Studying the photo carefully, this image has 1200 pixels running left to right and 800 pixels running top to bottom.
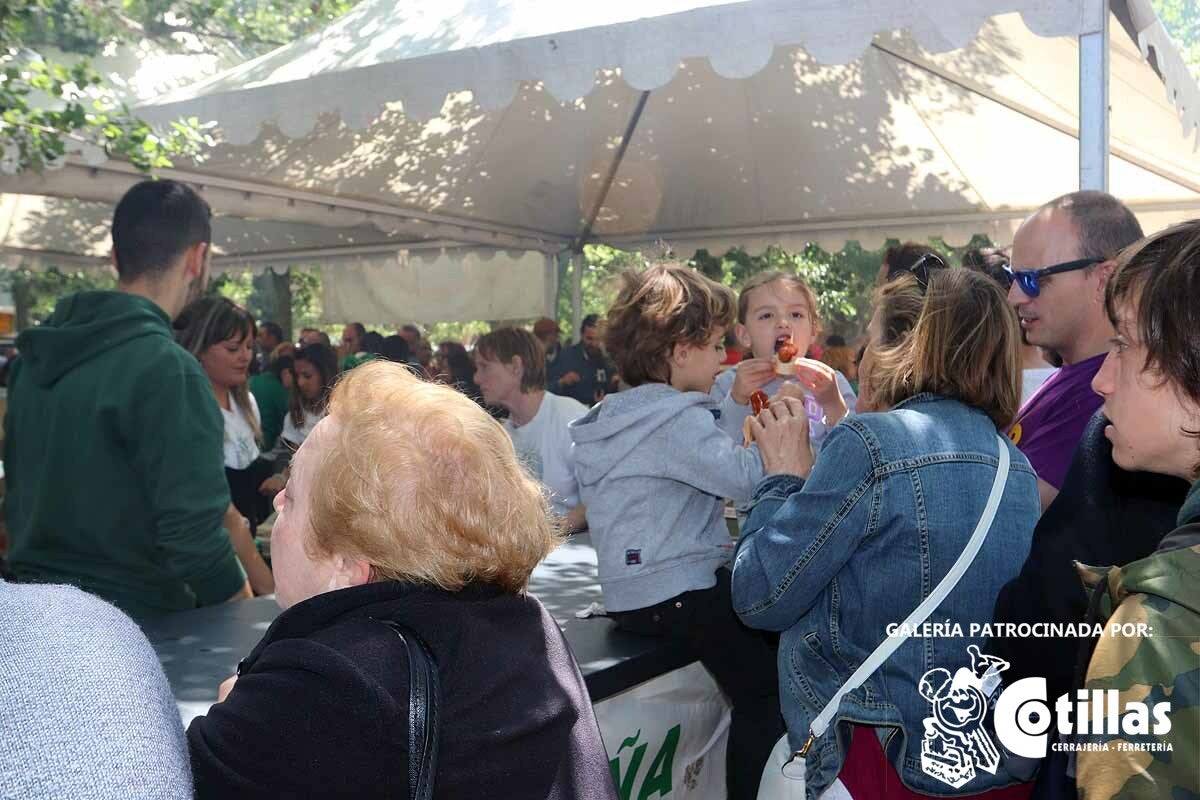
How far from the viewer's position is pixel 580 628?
292 centimetres

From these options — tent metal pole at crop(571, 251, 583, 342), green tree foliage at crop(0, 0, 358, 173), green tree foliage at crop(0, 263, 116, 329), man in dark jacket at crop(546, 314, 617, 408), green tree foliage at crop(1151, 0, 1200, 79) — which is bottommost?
green tree foliage at crop(0, 263, 116, 329)

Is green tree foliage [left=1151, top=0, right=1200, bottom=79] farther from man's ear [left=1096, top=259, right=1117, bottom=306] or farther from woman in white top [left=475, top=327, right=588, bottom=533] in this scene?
man's ear [left=1096, top=259, right=1117, bottom=306]

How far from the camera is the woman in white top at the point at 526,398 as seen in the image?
4.53 metres

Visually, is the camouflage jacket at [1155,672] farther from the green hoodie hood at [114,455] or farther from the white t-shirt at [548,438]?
the white t-shirt at [548,438]

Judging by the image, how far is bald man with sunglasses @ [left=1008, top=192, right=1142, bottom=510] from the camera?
2.41 m

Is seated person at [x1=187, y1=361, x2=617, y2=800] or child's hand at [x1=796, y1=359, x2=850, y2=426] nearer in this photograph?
seated person at [x1=187, y1=361, x2=617, y2=800]

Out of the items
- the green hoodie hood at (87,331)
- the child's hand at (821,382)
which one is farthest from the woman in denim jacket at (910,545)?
the green hoodie hood at (87,331)

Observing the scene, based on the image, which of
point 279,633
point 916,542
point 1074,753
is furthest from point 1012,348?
point 279,633

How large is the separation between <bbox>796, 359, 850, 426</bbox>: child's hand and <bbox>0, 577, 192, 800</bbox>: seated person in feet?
7.70

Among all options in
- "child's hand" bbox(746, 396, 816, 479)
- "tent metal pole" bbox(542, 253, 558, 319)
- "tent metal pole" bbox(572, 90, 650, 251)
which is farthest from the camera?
"tent metal pole" bbox(542, 253, 558, 319)

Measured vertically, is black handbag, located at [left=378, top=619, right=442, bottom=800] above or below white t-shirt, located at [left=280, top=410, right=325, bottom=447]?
above

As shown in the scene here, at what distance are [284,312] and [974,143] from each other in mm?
12333

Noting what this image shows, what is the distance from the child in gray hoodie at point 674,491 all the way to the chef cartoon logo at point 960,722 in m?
0.78

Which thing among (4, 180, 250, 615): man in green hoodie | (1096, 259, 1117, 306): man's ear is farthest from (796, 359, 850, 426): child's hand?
(4, 180, 250, 615): man in green hoodie
